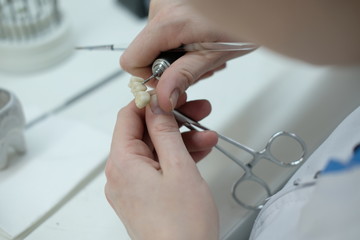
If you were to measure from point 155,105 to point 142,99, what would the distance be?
0.08ft

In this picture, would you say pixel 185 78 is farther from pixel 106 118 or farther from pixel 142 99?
pixel 106 118

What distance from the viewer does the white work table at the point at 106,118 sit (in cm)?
55

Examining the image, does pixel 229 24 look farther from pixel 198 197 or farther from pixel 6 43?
pixel 6 43

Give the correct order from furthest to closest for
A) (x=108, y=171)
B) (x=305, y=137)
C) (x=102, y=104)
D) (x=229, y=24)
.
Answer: (x=102, y=104) < (x=305, y=137) < (x=108, y=171) < (x=229, y=24)

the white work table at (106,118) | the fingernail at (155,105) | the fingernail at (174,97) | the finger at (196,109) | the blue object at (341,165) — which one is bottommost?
the white work table at (106,118)

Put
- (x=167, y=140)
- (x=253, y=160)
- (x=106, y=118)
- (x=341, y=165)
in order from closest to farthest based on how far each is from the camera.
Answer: (x=341, y=165), (x=167, y=140), (x=253, y=160), (x=106, y=118)

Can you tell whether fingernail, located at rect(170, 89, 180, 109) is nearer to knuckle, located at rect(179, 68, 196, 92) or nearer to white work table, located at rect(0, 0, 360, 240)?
knuckle, located at rect(179, 68, 196, 92)

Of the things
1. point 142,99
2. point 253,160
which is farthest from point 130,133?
point 253,160

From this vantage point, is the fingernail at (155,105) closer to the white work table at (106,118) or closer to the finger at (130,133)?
the finger at (130,133)

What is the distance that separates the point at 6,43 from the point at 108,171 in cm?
46

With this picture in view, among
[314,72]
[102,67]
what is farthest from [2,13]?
[314,72]

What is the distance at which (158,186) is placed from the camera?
413mm

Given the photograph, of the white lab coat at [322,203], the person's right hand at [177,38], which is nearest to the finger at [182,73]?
the person's right hand at [177,38]

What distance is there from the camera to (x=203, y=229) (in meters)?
0.39
